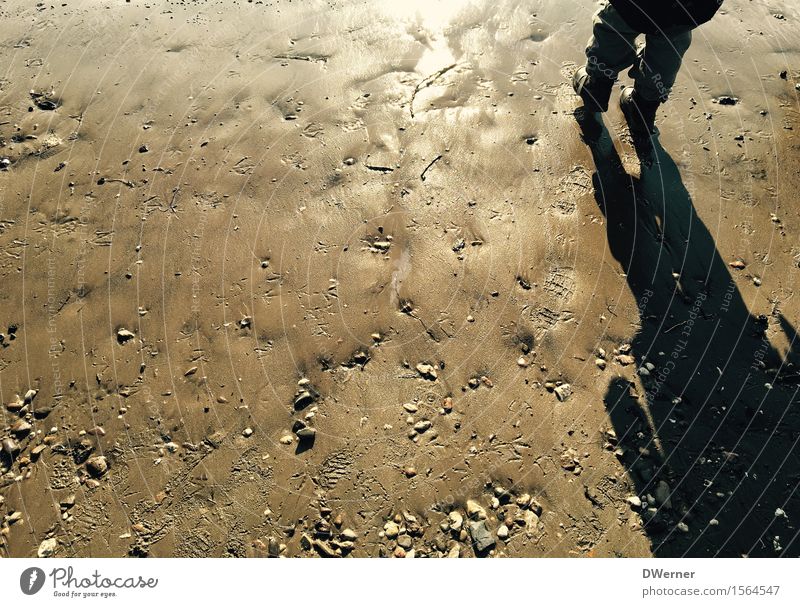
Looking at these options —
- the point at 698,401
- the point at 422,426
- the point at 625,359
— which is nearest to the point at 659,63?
the point at 625,359

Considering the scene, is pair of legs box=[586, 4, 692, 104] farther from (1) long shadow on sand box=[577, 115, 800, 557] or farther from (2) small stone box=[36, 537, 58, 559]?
(2) small stone box=[36, 537, 58, 559]

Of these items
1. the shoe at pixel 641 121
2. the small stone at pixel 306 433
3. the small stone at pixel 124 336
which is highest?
the shoe at pixel 641 121

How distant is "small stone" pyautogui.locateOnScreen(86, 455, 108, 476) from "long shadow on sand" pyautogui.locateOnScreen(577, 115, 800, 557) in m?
3.98

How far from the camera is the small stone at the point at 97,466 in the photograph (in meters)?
4.12

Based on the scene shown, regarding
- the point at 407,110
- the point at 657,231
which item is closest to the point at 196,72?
the point at 407,110

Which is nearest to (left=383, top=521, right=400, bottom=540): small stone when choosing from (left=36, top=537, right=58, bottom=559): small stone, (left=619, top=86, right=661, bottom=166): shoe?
(left=36, top=537, right=58, bottom=559): small stone

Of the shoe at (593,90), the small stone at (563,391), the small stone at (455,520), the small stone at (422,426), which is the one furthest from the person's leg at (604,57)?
the small stone at (455,520)

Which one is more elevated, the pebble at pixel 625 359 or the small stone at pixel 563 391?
the pebble at pixel 625 359

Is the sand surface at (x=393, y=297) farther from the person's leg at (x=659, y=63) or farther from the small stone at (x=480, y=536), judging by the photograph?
the person's leg at (x=659, y=63)

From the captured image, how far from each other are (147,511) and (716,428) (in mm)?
4449

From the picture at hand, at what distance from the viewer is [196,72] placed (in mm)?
6742

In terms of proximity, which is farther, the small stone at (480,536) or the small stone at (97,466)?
the small stone at (97,466)

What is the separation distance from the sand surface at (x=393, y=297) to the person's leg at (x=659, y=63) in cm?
61
